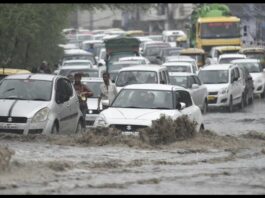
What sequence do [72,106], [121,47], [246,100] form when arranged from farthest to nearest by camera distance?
1. [121,47]
2. [246,100]
3. [72,106]

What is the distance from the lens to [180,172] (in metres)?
14.7

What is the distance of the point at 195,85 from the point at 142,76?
2501mm

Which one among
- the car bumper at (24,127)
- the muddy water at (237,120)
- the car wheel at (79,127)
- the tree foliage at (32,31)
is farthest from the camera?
the tree foliage at (32,31)

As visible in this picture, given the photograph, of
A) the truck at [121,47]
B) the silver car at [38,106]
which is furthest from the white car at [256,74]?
the silver car at [38,106]

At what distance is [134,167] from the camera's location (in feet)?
49.2

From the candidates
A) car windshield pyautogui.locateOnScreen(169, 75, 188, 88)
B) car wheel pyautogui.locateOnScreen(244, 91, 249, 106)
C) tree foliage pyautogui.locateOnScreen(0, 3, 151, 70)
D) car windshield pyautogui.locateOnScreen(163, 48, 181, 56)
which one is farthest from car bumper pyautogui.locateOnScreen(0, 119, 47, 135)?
car windshield pyautogui.locateOnScreen(163, 48, 181, 56)

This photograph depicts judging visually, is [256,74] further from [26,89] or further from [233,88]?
[26,89]

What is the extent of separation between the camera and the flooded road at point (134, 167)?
41.9 ft

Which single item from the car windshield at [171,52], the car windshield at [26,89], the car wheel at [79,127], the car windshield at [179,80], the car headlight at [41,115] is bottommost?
the car windshield at [171,52]

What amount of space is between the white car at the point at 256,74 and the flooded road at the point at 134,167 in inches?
778

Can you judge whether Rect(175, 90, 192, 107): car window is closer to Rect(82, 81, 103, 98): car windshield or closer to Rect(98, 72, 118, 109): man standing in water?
Rect(98, 72, 118, 109): man standing in water

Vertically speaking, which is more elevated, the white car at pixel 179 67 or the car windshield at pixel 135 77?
the car windshield at pixel 135 77

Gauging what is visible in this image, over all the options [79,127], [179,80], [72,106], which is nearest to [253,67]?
[179,80]

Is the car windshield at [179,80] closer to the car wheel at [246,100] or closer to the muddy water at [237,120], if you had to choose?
the muddy water at [237,120]
